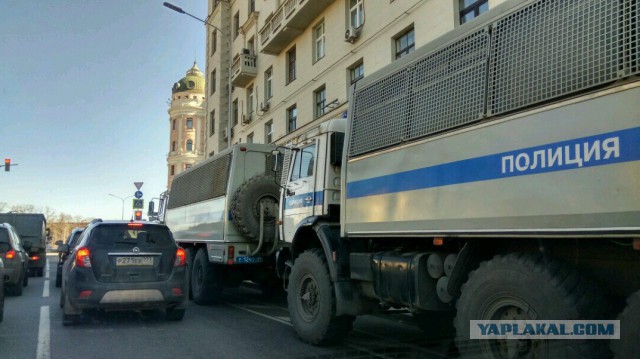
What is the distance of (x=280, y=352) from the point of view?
602 cm

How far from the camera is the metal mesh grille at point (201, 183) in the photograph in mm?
10409

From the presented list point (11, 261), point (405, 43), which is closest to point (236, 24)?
point (405, 43)

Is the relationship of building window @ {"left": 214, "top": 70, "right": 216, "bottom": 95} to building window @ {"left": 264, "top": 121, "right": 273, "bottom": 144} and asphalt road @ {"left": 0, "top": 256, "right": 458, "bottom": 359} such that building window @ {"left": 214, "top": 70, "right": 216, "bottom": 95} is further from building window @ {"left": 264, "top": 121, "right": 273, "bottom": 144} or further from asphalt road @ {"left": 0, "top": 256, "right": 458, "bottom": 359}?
asphalt road @ {"left": 0, "top": 256, "right": 458, "bottom": 359}

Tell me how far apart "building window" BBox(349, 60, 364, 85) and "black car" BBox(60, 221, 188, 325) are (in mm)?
11368

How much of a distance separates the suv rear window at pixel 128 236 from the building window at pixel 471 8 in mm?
9424

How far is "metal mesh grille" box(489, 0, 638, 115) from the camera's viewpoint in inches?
130

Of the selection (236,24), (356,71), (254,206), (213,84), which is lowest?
(254,206)

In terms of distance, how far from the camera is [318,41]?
2131cm

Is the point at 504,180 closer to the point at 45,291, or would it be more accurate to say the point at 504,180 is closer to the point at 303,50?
the point at 45,291

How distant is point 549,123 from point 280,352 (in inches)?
160

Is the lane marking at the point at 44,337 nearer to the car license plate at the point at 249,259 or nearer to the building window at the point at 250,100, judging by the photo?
the car license plate at the point at 249,259

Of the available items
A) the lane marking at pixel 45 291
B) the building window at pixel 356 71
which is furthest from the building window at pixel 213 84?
the lane marking at pixel 45 291

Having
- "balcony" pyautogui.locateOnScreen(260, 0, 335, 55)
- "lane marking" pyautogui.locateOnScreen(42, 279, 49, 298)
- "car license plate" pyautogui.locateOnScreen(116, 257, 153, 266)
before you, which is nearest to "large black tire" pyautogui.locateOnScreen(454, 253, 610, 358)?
"car license plate" pyautogui.locateOnScreen(116, 257, 153, 266)

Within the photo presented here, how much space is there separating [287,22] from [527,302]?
19722 millimetres
